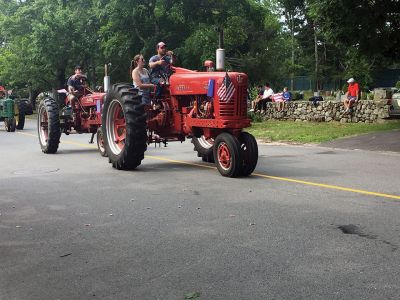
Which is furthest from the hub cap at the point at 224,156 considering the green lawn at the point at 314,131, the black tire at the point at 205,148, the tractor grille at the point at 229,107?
the green lawn at the point at 314,131

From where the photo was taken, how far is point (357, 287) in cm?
393

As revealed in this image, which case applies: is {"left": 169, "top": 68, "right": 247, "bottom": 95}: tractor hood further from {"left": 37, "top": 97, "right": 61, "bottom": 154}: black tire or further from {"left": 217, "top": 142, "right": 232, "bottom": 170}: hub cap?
{"left": 37, "top": 97, "right": 61, "bottom": 154}: black tire

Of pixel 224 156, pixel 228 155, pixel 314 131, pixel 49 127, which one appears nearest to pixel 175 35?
pixel 314 131

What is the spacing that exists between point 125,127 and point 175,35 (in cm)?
2259

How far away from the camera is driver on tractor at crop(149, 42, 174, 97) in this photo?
10.5 metres

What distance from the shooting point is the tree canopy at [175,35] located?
55.5ft

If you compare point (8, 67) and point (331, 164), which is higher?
point (8, 67)

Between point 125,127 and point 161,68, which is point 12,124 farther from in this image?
point 161,68

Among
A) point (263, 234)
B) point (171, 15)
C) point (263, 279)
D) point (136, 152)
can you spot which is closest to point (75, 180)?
point (136, 152)

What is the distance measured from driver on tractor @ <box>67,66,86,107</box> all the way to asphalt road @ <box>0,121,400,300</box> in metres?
4.79

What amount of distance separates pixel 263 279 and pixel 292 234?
1.31 m

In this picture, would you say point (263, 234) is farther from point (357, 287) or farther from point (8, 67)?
point (8, 67)

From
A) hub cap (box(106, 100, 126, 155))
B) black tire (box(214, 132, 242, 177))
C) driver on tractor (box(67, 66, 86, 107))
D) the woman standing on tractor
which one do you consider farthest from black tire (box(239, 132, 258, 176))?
driver on tractor (box(67, 66, 86, 107))

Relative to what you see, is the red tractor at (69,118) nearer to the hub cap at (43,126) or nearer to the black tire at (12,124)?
the hub cap at (43,126)
